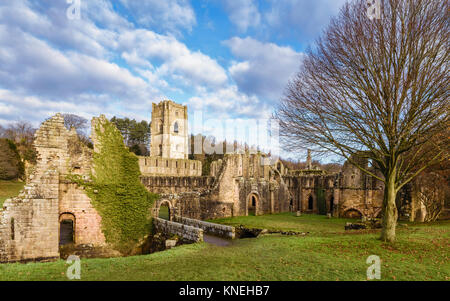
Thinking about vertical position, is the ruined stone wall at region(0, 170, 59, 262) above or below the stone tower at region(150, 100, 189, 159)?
below

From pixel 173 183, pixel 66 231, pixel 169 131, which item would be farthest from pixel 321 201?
pixel 169 131

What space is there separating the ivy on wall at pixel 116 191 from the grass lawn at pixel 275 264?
481 cm

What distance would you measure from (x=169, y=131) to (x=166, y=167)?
79.4ft

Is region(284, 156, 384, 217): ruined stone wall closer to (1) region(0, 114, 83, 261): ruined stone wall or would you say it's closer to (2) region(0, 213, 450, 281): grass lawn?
(2) region(0, 213, 450, 281): grass lawn

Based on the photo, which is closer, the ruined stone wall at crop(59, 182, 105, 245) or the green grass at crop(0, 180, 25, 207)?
the ruined stone wall at crop(59, 182, 105, 245)

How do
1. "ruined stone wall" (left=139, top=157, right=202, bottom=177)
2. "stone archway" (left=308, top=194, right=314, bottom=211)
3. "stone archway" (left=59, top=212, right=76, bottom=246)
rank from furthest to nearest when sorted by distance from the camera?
"ruined stone wall" (left=139, top=157, right=202, bottom=177) < "stone archway" (left=308, top=194, right=314, bottom=211) < "stone archway" (left=59, top=212, right=76, bottom=246)

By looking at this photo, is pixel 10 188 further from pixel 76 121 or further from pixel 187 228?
pixel 187 228

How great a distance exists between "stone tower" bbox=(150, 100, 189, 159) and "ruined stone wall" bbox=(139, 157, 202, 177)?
61.8 feet

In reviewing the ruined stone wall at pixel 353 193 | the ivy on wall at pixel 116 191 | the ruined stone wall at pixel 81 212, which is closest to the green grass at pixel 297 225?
the ruined stone wall at pixel 353 193

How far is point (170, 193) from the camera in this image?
23.4m

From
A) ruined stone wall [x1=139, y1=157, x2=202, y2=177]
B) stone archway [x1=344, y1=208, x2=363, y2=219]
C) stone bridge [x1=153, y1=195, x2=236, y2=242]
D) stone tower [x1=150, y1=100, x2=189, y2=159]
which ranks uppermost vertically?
stone tower [x1=150, y1=100, x2=189, y2=159]

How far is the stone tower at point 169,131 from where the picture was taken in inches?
2618

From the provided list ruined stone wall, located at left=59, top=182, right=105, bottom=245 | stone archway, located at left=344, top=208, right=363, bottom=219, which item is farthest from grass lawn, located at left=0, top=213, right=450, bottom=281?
stone archway, located at left=344, top=208, right=363, bottom=219

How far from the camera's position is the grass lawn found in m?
7.67
